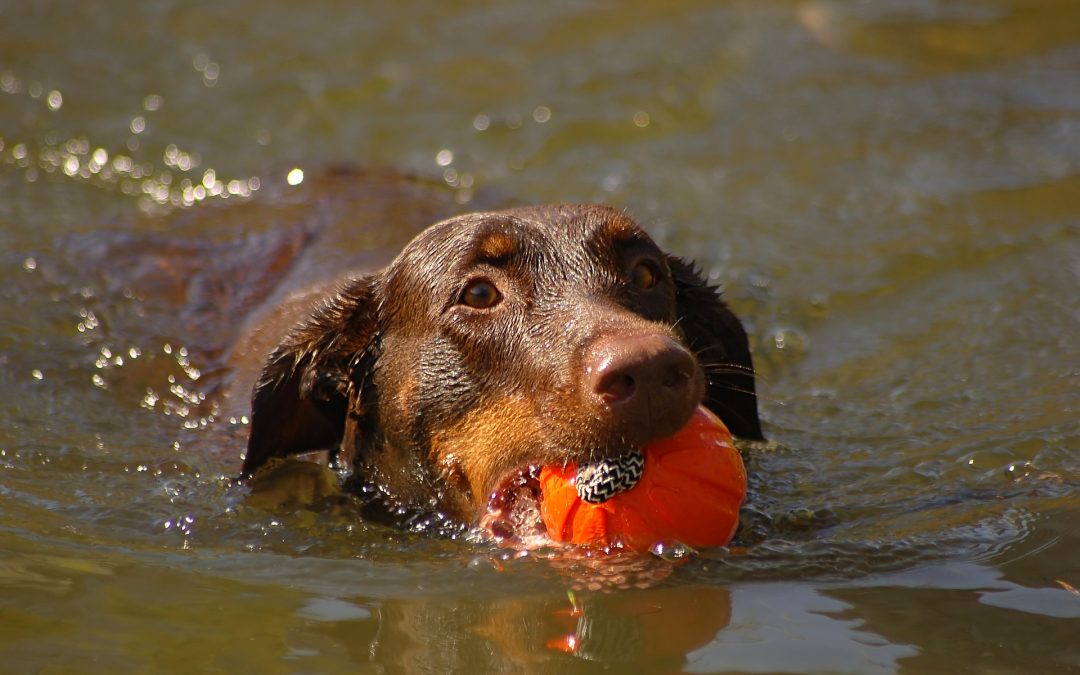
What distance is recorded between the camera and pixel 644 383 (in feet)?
14.0

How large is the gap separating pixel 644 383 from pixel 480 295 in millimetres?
1099

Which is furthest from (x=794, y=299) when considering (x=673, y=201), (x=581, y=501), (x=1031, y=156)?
(x=581, y=501)

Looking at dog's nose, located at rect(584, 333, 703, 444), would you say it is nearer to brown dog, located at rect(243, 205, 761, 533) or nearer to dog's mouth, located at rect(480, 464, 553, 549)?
brown dog, located at rect(243, 205, 761, 533)

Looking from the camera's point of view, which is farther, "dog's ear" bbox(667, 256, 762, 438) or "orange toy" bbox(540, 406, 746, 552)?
"dog's ear" bbox(667, 256, 762, 438)

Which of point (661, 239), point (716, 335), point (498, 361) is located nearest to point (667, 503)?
point (498, 361)

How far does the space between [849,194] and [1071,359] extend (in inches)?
111

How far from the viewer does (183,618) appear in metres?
4.16

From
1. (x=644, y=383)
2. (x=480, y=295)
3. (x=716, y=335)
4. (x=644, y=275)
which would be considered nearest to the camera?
(x=644, y=383)

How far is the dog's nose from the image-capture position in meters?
4.24

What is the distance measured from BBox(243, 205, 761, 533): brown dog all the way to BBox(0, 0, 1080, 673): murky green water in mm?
324

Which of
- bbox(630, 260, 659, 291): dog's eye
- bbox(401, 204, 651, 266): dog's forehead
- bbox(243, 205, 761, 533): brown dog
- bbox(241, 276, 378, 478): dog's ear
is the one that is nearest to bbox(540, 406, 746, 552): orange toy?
bbox(243, 205, 761, 533): brown dog

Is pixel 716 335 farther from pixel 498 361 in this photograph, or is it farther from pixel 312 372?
pixel 312 372

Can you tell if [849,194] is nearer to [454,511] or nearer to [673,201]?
[673,201]

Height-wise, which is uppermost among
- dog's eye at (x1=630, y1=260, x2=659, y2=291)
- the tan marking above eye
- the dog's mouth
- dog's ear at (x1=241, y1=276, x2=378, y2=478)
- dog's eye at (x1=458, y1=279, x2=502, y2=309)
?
the tan marking above eye
